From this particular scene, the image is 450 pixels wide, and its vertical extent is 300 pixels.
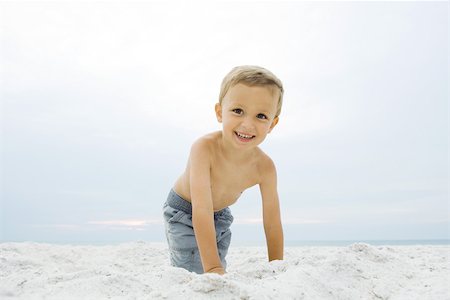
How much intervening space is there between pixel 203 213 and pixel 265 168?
764 millimetres

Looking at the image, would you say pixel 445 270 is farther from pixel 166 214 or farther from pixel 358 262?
pixel 166 214

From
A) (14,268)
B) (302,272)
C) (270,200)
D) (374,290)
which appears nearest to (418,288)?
(374,290)

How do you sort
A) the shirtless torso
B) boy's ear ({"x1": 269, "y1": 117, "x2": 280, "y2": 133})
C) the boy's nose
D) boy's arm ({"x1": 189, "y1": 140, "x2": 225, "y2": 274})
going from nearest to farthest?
boy's arm ({"x1": 189, "y1": 140, "x2": 225, "y2": 274}), the boy's nose, boy's ear ({"x1": 269, "y1": 117, "x2": 280, "y2": 133}), the shirtless torso

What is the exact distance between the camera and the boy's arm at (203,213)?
95.9 inches

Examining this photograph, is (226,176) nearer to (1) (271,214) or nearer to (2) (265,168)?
(2) (265,168)

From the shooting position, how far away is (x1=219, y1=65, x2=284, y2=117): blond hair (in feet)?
8.32

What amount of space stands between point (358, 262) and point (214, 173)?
3.50ft

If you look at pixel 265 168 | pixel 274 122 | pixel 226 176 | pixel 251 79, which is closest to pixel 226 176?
pixel 226 176

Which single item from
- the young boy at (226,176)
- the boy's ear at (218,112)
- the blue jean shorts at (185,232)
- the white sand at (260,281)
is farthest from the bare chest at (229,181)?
the white sand at (260,281)

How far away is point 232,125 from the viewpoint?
2.61 meters

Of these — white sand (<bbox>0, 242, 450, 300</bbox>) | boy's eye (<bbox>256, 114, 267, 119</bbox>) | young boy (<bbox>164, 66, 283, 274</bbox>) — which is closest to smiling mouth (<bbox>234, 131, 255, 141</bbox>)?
young boy (<bbox>164, 66, 283, 274</bbox>)

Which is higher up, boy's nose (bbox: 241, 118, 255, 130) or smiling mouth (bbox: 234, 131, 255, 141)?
boy's nose (bbox: 241, 118, 255, 130)

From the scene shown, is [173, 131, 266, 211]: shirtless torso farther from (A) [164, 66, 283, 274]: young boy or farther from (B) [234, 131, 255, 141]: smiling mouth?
(B) [234, 131, 255, 141]: smiling mouth

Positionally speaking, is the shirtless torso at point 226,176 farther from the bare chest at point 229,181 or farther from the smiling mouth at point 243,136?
the smiling mouth at point 243,136
